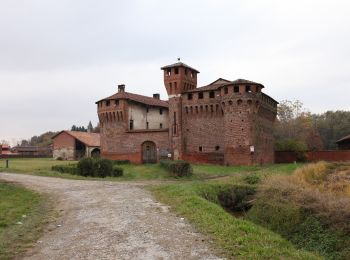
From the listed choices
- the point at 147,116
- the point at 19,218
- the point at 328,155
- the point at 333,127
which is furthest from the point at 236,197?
the point at 333,127

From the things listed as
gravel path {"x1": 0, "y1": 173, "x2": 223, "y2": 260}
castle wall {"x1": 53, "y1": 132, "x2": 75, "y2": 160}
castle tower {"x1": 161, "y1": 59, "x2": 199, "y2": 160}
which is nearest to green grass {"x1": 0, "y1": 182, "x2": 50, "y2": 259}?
gravel path {"x1": 0, "y1": 173, "x2": 223, "y2": 260}

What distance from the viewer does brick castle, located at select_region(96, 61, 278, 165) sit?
40.5m

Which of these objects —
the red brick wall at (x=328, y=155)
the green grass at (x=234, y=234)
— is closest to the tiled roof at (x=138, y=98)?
the red brick wall at (x=328, y=155)

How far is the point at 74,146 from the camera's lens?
213ft

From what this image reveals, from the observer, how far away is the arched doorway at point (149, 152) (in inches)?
1822

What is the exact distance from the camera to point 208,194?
60.6ft

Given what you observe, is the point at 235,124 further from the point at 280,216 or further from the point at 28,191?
the point at 280,216

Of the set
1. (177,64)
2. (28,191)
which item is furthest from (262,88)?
(28,191)

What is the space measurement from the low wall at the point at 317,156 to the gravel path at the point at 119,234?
37523 mm

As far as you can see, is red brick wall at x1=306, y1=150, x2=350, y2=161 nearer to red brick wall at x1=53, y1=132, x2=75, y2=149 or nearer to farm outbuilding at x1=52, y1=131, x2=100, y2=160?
farm outbuilding at x1=52, y1=131, x2=100, y2=160

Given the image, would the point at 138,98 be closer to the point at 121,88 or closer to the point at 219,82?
the point at 121,88

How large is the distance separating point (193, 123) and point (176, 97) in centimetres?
337

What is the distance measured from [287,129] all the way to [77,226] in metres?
69.8

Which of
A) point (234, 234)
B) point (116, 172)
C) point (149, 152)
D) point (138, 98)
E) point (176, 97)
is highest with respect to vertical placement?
point (138, 98)
